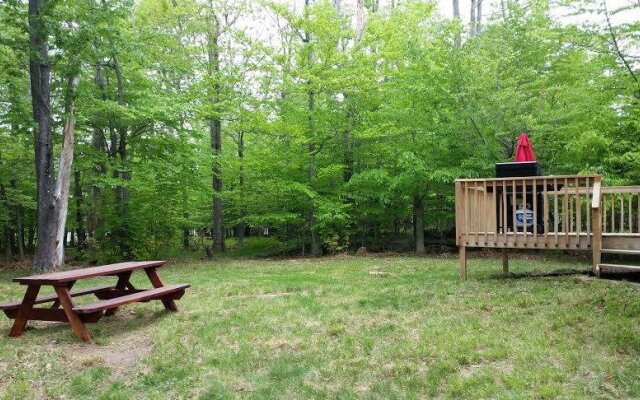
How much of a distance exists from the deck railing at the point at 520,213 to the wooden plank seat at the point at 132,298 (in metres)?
4.10

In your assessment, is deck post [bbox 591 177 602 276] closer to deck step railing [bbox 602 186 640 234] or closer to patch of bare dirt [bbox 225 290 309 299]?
deck step railing [bbox 602 186 640 234]

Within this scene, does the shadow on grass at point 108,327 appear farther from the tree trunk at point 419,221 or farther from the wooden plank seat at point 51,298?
the tree trunk at point 419,221

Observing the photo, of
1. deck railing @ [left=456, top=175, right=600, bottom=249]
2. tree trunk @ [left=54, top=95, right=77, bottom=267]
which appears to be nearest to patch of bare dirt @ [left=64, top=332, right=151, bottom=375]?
deck railing @ [left=456, top=175, right=600, bottom=249]

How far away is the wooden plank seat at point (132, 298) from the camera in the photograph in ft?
14.5

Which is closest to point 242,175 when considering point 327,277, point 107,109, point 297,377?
point 107,109

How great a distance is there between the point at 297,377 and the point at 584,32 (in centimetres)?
829

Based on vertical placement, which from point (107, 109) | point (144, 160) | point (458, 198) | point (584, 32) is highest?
point (584, 32)

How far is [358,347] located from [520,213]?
369cm

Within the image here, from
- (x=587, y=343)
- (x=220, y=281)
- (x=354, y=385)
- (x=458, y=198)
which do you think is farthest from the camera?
(x=220, y=281)

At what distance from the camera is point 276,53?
582 inches

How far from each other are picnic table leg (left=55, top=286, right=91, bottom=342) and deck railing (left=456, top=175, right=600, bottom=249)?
5033 millimetres

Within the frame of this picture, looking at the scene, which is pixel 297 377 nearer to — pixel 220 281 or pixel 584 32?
pixel 220 281

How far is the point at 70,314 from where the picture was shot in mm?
4484

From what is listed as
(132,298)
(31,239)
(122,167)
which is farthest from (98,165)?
(132,298)
